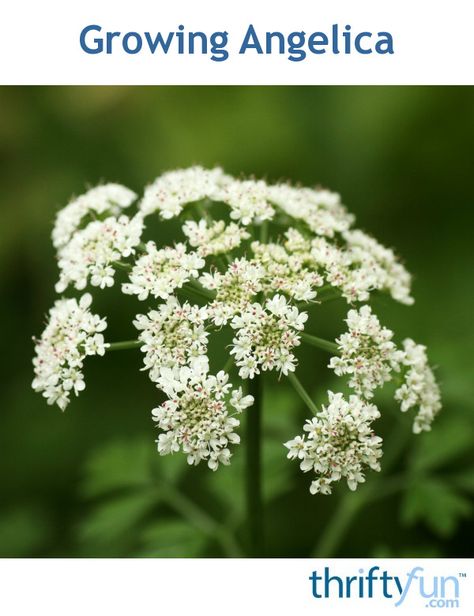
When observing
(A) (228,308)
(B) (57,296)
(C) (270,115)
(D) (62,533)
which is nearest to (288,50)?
(C) (270,115)

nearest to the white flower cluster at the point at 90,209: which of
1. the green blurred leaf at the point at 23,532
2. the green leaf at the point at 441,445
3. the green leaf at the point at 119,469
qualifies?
the green leaf at the point at 119,469

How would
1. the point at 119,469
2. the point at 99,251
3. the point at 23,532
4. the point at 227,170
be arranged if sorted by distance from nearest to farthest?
the point at 99,251 < the point at 119,469 < the point at 23,532 < the point at 227,170

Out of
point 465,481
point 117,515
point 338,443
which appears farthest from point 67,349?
point 465,481

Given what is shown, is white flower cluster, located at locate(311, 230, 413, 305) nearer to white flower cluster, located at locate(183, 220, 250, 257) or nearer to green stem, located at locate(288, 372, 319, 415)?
white flower cluster, located at locate(183, 220, 250, 257)

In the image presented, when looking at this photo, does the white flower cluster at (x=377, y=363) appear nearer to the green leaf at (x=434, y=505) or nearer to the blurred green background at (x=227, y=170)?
the green leaf at (x=434, y=505)

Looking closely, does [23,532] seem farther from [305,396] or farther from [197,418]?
[305,396]

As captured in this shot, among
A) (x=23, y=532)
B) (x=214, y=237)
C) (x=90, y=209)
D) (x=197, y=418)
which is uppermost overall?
(x=90, y=209)
